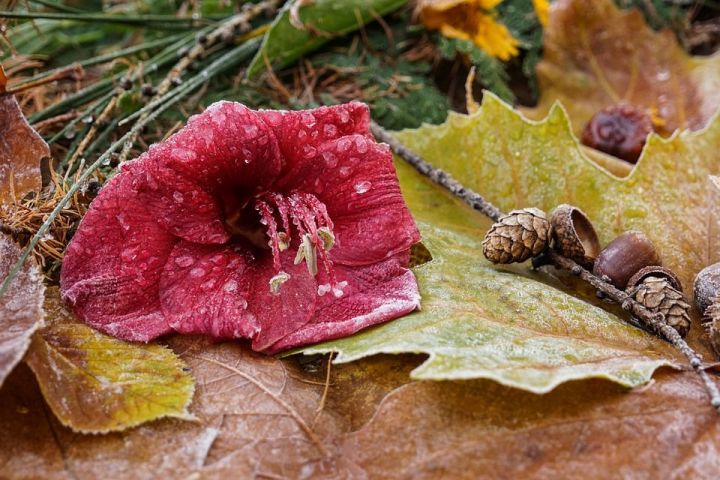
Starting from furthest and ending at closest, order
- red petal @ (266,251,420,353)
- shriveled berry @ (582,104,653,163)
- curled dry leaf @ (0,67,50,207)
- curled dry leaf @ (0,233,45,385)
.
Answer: shriveled berry @ (582,104,653,163) → curled dry leaf @ (0,67,50,207) → red petal @ (266,251,420,353) → curled dry leaf @ (0,233,45,385)

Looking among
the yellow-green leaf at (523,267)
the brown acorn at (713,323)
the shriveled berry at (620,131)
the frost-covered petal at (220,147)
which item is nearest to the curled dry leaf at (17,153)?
the frost-covered petal at (220,147)

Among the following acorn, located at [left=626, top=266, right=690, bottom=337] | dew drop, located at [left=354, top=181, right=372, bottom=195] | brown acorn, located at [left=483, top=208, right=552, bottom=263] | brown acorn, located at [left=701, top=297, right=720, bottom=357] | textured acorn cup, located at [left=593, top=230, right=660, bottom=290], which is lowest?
brown acorn, located at [left=701, top=297, right=720, bottom=357]

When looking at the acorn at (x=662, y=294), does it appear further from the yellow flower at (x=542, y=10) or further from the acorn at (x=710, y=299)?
the yellow flower at (x=542, y=10)

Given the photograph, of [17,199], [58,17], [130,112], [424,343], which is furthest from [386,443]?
[58,17]

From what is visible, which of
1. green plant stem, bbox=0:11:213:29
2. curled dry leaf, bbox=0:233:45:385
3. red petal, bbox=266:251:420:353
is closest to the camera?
curled dry leaf, bbox=0:233:45:385

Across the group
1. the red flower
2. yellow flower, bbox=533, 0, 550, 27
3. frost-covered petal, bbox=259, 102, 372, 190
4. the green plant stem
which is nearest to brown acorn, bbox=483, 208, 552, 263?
the red flower

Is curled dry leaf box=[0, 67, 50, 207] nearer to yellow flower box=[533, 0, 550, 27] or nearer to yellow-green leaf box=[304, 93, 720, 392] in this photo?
yellow-green leaf box=[304, 93, 720, 392]

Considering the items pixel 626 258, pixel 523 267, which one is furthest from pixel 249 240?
pixel 626 258
